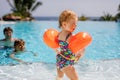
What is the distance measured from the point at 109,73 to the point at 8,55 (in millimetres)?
2858

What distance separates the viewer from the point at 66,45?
346 cm

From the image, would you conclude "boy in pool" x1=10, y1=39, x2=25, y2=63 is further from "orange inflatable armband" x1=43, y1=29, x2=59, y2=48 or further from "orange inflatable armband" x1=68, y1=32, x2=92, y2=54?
"orange inflatable armband" x1=68, y1=32, x2=92, y2=54

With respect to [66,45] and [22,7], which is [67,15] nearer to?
[66,45]

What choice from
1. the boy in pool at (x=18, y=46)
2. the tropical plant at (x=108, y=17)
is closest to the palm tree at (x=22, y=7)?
the tropical plant at (x=108, y=17)

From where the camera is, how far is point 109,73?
527 centimetres

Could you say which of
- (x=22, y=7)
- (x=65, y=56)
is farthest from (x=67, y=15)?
(x=22, y=7)

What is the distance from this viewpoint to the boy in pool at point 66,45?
11.0ft

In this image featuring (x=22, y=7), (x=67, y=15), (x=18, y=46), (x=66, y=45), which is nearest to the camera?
(x=67, y=15)

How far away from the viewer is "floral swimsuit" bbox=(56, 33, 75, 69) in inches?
137

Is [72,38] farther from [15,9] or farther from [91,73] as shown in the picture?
[15,9]

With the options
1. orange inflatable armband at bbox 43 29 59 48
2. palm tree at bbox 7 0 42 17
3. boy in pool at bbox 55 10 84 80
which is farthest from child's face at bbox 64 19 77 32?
palm tree at bbox 7 0 42 17

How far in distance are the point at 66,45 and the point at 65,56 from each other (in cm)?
15

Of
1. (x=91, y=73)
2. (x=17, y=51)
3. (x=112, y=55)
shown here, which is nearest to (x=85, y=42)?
(x=91, y=73)

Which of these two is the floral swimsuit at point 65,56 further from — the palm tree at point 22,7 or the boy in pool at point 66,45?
the palm tree at point 22,7
